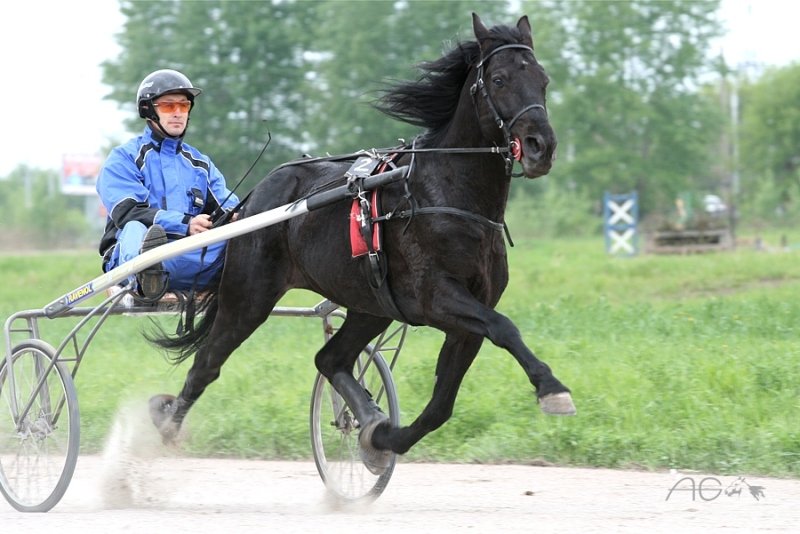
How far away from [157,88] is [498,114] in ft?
6.71

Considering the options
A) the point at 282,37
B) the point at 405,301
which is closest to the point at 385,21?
the point at 282,37

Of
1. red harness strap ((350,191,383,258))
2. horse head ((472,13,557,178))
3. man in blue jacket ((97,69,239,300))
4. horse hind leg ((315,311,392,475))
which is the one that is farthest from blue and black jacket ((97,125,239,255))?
horse head ((472,13,557,178))

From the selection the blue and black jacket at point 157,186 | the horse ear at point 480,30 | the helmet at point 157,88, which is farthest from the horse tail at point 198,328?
the horse ear at point 480,30

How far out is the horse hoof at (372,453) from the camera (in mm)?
5840

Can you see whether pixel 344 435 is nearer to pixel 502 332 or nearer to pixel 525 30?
pixel 502 332

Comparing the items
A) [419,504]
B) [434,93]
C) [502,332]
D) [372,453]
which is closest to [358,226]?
[434,93]

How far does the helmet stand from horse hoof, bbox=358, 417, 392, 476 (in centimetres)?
197

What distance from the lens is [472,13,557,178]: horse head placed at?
4.98 m

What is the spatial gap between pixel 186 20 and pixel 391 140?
23.6 ft

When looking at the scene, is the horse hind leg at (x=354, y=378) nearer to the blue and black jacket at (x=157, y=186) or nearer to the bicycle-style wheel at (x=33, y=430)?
the blue and black jacket at (x=157, y=186)

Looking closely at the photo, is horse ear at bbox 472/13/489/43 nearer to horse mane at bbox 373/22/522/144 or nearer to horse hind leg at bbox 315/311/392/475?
horse mane at bbox 373/22/522/144

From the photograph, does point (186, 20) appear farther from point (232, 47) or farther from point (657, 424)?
point (657, 424)

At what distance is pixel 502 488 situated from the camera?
6254mm

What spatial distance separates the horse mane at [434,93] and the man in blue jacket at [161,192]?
1.24m
